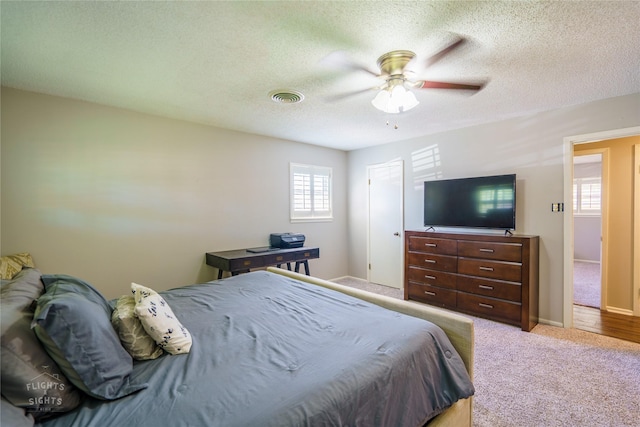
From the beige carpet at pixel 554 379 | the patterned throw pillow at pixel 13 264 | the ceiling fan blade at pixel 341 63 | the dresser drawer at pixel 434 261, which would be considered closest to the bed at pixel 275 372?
the beige carpet at pixel 554 379

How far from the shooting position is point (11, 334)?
0.90 m

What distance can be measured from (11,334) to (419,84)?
246 cm

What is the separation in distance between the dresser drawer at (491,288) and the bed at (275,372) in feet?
6.46

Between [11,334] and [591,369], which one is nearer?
[11,334]

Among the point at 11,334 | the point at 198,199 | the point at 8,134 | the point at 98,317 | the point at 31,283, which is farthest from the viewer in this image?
the point at 198,199

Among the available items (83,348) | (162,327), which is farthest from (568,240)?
(83,348)

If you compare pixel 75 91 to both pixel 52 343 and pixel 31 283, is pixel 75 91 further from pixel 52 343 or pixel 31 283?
pixel 52 343

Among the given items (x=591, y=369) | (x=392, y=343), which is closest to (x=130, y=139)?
(x=392, y=343)

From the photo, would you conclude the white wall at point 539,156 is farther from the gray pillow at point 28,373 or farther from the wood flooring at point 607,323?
the gray pillow at point 28,373

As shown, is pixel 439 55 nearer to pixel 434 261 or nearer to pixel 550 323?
pixel 434 261

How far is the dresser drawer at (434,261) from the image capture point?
358 cm

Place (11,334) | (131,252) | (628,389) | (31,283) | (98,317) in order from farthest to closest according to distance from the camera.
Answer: (131,252) < (628,389) < (31,283) < (98,317) < (11,334)

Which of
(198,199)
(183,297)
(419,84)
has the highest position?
(419,84)

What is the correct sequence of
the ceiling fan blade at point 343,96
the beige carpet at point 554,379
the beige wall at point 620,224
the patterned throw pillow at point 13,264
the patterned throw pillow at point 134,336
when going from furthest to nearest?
the beige wall at point 620,224, the ceiling fan blade at point 343,96, the patterned throw pillow at point 13,264, the beige carpet at point 554,379, the patterned throw pillow at point 134,336
